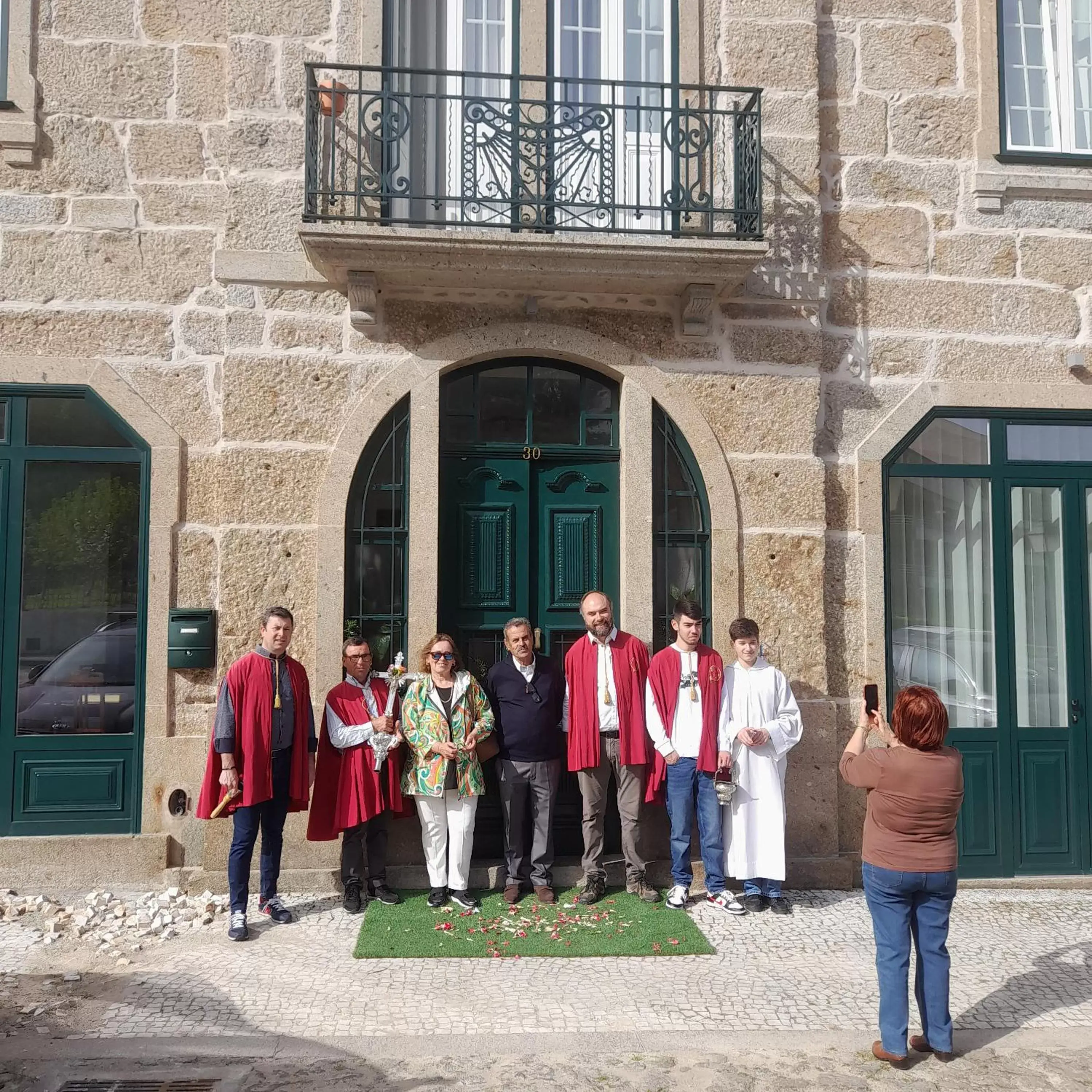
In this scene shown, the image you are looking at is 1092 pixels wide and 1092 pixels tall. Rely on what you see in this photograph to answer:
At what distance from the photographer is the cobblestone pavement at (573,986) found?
13.9 feet

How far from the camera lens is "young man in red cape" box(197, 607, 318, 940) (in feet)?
17.4

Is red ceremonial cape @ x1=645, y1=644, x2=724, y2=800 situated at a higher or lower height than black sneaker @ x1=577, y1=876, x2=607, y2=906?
higher

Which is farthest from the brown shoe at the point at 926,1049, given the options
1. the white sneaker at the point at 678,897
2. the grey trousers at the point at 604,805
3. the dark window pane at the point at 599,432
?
the dark window pane at the point at 599,432

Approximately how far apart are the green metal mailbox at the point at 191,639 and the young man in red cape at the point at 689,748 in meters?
2.68

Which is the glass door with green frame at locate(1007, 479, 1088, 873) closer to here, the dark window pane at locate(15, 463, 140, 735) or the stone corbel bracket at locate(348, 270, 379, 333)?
the stone corbel bracket at locate(348, 270, 379, 333)

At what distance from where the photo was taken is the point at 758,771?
5.80 meters

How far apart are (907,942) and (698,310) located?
153 inches

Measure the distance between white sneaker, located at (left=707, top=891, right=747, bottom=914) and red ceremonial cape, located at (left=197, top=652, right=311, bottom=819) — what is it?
2429 mm

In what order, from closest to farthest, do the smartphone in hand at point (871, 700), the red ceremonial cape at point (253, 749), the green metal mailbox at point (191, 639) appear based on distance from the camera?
the smartphone in hand at point (871, 700)
the red ceremonial cape at point (253, 749)
the green metal mailbox at point (191, 639)

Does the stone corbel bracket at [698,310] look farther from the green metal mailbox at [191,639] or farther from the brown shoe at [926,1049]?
the brown shoe at [926,1049]

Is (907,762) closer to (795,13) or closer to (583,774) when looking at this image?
(583,774)

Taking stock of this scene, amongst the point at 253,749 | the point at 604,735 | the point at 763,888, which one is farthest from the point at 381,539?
the point at 763,888

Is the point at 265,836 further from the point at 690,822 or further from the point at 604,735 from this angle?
the point at 690,822

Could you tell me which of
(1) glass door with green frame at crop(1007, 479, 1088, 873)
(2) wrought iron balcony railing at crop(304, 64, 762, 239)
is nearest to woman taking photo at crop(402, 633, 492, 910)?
(2) wrought iron balcony railing at crop(304, 64, 762, 239)
